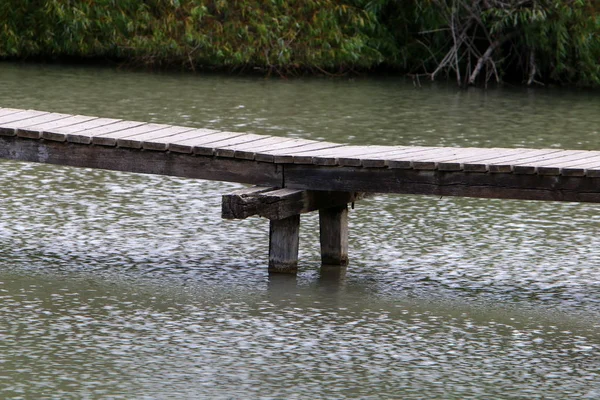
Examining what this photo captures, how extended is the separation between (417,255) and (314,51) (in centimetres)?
822

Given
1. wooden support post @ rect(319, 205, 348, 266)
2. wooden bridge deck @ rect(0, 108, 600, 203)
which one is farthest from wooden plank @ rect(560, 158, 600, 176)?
wooden support post @ rect(319, 205, 348, 266)

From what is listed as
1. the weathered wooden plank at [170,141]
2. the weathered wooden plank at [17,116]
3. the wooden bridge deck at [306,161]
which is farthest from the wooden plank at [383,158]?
the weathered wooden plank at [17,116]

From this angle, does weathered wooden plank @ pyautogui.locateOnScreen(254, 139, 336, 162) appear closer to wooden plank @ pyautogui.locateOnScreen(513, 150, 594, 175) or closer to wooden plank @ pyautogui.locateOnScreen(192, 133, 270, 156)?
wooden plank @ pyautogui.locateOnScreen(192, 133, 270, 156)

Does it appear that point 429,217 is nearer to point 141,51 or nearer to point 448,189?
point 448,189

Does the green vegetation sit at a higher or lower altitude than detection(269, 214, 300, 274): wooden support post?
higher

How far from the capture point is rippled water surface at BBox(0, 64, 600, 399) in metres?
4.39

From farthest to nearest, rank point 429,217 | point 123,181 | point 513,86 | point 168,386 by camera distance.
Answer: point 513,86
point 123,181
point 429,217
point 168,386

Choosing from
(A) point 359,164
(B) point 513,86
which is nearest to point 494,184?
Answer: (A) point 359,164

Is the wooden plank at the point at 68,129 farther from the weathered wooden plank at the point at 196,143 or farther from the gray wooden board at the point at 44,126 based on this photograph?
the weathered wooden plank at the point at 196,143

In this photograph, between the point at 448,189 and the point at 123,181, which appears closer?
the point at 448,189

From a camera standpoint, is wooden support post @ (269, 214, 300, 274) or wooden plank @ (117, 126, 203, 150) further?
wooden plank @ (117, 126, 203, 150)

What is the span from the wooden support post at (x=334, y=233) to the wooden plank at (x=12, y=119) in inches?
60.1

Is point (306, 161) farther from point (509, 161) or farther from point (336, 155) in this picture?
point (509, 161)

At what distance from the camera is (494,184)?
18.1 feet
